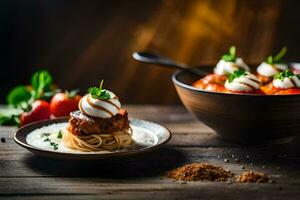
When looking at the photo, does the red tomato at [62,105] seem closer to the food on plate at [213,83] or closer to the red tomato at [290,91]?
the food on plate at [213,83]

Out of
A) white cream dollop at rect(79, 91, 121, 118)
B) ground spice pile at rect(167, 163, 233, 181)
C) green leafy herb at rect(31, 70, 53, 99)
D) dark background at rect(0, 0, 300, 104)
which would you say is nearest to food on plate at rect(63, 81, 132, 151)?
white cream dollop at rect(79, 91, 121, 118)

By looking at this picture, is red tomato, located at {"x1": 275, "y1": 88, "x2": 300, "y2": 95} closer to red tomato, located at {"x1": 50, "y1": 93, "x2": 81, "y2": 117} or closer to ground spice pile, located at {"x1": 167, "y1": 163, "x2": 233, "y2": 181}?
ground spice pile, located at {"x1": 167, "y1": 163, "x2": 233, "y2": 181}

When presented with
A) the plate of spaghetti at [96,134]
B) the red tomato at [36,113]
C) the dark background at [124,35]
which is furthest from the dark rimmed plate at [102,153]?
the dark background at [124,35]

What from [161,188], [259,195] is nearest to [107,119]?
[161,188]

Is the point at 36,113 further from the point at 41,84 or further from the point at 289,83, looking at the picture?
the point at 289,83

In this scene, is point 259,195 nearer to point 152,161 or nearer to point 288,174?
point 288,174

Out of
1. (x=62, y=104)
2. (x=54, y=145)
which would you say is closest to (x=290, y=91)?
(x=54, y=145)
